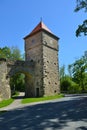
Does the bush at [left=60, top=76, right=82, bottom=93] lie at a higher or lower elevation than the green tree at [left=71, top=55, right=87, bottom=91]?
lower

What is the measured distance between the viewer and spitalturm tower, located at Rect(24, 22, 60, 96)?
3800 centimetres

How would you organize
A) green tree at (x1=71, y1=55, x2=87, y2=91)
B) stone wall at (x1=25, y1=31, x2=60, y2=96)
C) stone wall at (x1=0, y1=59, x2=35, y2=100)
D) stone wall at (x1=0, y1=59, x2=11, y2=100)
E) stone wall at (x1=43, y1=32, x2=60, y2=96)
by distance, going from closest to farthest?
stone wall at (x1=0, y1=59, x2=11, y2=100) → stone wall at (x1=0, y1=59, x2=35, y2=100) → stone wall at (x1=25, y1=31, x2=60, y2=96) → stone wall at (x1=43, y1=32, x2=60, y2=96) → green tree at (x1=71, y1=55, x2=87, y2=91)

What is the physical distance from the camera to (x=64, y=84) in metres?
58.6

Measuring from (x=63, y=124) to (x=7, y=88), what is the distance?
22595mm

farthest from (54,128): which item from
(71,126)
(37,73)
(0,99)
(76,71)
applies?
(76,71)

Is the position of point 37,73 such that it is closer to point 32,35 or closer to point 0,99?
point 32,35

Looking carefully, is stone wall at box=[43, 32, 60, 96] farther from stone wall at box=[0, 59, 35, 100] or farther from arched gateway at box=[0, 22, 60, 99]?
stone wall at box=[0, 59, 35, 100]

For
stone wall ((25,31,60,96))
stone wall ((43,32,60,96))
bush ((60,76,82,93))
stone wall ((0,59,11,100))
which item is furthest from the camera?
bush ((60,76,82,93))

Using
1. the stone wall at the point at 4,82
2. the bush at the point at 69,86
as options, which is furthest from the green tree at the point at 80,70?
the stone wall at the point at 4,82

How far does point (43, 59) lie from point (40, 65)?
3.85 feet

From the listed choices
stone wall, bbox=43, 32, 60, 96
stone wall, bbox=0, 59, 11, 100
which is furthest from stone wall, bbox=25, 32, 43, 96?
stone wall, bbox=0, 59, 11, 100

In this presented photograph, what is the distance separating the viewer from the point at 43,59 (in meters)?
37.9

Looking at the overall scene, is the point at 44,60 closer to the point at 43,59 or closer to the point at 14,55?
the point at 43,59

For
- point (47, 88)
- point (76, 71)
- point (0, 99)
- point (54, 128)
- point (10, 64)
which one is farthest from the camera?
point (76, 71)
